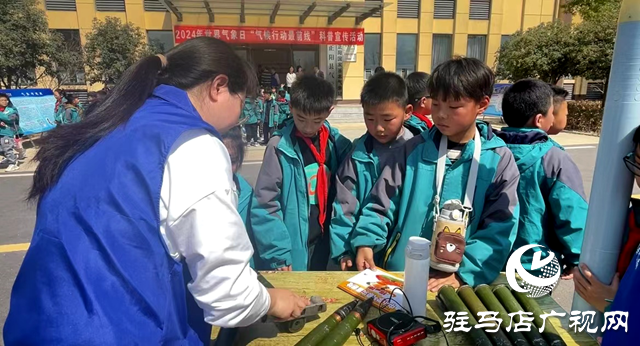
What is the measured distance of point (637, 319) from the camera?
1.02 meters

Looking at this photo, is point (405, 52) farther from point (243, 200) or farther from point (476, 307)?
point (476, 307)

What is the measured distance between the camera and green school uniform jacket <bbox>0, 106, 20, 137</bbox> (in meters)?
7.81

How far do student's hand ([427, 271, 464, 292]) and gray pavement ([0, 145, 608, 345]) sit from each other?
1.61m

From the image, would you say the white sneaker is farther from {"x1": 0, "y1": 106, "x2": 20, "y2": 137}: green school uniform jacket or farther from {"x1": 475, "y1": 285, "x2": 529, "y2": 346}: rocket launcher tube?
{"x1": 475, "y1": 285, "x2": 529, "y2": 346}: rocket launcher tube

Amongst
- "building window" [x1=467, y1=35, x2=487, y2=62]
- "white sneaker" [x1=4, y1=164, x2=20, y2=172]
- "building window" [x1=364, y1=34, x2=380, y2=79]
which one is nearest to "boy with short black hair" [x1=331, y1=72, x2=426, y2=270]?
"white sneaker" [x1=4, y1=164, x2=20, y2=172]

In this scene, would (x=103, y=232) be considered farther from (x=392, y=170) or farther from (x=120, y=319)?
(x=392, y=170)

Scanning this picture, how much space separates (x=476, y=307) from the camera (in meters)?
1.45

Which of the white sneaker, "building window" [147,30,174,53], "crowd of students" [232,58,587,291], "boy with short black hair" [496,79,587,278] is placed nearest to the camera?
"crowd of students" [232,58,587,291]

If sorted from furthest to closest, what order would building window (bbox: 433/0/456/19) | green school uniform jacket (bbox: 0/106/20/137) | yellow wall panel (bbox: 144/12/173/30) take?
building window (bbox: 433/0/456/19), yellow wall panel (bbox: 144/12/173/30), green school uniform jacket (bbox: 0/106/20/137)

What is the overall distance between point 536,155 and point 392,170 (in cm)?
72

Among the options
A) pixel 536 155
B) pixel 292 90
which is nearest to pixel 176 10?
pixel 292 90

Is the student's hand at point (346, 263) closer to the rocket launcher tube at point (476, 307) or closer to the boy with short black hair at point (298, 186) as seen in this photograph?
the boy with short black hair at point (298, 186)

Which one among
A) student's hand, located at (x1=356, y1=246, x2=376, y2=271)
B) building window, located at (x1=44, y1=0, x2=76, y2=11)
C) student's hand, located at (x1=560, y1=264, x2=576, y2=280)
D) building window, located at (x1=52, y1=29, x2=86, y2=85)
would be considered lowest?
student's hand, located at (x1=560, y1=264, x2=576, y2=280)

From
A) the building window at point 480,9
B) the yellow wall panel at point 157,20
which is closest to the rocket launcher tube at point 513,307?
the yellow wall panel at point 157,20
